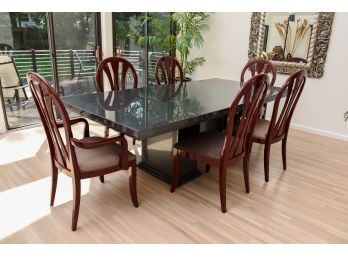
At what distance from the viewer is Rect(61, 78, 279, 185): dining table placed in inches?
65.2

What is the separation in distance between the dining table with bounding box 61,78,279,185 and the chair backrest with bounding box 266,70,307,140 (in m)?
0.24

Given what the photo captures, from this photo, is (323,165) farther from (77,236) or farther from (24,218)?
(24,218)

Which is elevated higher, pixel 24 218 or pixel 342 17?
pixel 342 17

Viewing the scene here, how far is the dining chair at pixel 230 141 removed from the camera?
5.73ft

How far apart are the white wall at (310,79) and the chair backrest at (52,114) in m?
3.18

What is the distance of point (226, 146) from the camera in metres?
1.86

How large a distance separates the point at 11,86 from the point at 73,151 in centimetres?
233

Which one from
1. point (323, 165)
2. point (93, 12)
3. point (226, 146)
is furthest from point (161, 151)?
point (93, 12)

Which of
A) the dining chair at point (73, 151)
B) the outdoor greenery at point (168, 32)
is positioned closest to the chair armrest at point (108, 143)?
the dining chair at point (73, 151)

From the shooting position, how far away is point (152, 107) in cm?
199

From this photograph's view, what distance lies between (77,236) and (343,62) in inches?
133

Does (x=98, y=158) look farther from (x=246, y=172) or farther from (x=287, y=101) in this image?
(x=287, y=101)

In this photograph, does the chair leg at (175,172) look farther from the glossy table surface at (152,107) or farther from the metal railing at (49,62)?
the metal railing at (49,62)
